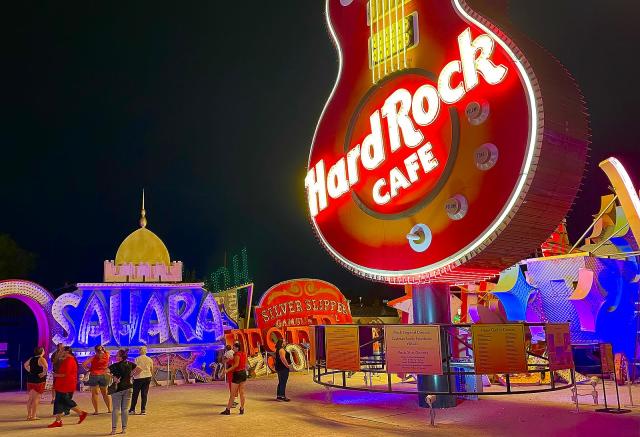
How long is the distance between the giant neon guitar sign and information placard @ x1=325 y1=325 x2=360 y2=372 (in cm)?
167


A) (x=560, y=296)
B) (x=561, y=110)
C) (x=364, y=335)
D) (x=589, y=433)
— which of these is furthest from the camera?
(x=560, y=296)

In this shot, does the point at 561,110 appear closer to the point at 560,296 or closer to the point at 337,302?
the point at 560,296

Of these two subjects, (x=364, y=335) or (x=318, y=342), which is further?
(x=364, y=335)

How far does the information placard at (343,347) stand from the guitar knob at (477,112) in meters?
5.51

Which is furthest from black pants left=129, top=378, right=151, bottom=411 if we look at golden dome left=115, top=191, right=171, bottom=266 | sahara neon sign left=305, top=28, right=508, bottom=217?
golden dome left=115, top=191, right=171, bottom=266

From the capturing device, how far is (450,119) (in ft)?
43.8

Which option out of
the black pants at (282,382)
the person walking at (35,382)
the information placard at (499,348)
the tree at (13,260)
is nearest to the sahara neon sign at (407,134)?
the information placard at (499,348)

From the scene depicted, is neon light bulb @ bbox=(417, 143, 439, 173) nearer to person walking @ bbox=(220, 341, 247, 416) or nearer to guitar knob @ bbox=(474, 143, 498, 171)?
guitar knob @ bbox=(474, 143, 498, 171)

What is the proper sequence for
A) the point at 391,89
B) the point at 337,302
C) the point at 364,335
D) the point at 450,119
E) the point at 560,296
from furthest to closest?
the point at 337,302, the point at 560,296, the point at 364,335, the point at 391,89, the point at 450,119

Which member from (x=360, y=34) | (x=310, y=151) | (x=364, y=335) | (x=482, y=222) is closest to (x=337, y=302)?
(x=364, y=335)

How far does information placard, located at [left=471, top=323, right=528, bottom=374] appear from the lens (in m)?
11.5

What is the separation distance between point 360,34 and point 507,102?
619 cm

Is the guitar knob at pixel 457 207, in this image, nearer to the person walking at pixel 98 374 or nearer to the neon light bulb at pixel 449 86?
the neon light bulb at pixel 449 86

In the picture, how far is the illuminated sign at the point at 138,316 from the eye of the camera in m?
20.8
